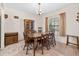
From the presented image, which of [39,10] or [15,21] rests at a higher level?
[39,10]

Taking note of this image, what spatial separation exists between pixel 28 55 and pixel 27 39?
366mm

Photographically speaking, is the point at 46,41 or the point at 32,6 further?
the point at 46,41

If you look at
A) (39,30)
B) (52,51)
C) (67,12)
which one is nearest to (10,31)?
(39,30)

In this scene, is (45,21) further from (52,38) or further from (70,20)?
(70,20)

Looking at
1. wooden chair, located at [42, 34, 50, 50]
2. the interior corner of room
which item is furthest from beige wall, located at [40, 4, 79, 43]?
wooden chair, located at [42, 34, 50, 50]

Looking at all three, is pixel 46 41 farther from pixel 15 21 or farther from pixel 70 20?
pixel 15 21

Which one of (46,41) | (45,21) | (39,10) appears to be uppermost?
(39,10)

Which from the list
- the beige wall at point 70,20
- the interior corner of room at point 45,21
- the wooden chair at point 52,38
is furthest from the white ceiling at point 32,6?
the wooden chair at point 52,38

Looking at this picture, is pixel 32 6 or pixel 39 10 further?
pixel 39 10

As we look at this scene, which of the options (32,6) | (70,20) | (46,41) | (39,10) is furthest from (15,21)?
(70,20)

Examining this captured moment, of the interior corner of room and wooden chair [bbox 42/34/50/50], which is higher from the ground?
the interior corner of room

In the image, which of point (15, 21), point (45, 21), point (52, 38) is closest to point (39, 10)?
point (45, 21)

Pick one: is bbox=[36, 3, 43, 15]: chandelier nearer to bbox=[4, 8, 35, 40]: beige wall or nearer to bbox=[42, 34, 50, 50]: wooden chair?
bbox=[4, 8, 35, 40]: beige wall

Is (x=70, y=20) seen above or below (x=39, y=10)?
below
